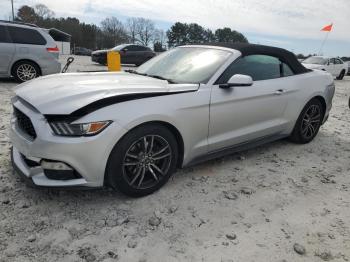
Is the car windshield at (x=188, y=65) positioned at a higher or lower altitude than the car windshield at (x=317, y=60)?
higher

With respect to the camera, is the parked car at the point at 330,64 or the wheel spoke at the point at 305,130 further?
the parked car at the point at 330,64

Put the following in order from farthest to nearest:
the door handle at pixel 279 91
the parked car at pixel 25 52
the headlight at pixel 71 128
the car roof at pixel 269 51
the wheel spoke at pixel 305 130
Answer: the parked car at pixel 25 52, the wheel spoke at pixel 305 130, the door handle at pixel 279 91, the car roof at pixel 269 51, the headlight at pixel 71 128

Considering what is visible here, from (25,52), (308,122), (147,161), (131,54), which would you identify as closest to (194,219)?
(147,161)

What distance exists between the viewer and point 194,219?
3.14 meters

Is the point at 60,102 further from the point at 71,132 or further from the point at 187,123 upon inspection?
the point at 187,123

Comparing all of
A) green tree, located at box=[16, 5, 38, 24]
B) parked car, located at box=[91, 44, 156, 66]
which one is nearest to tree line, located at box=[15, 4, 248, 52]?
green tree, located at box=[16, 5, 38, 24]

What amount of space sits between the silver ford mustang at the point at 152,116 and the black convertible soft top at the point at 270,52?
0.07 ft

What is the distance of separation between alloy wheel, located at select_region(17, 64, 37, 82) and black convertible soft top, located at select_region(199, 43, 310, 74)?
6.71 meters

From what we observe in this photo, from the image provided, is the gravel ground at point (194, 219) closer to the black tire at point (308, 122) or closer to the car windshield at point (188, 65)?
the black tire at point (308, 122)

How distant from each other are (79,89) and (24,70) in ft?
23.8

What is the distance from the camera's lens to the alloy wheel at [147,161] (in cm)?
325

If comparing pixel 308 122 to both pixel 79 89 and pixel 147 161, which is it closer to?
pixel 147 161

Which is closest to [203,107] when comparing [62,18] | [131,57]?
[131,57]

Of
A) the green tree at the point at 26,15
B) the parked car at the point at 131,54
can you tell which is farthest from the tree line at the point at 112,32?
the parked car at the point at 131,54
